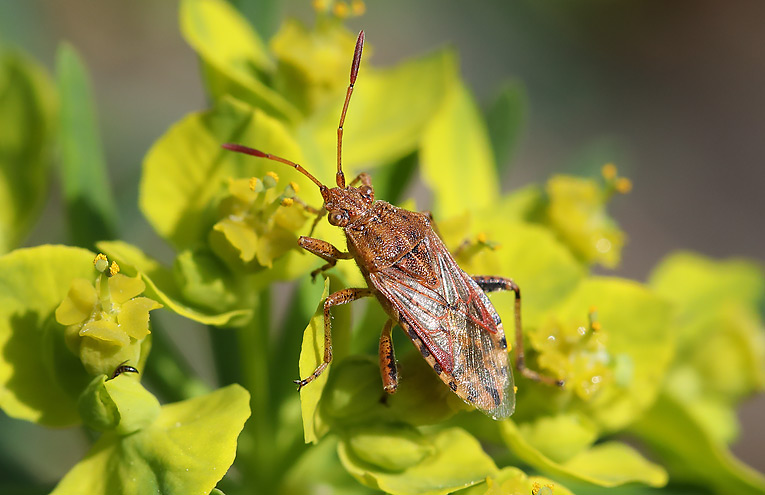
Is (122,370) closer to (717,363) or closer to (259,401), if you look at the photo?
(259,401)

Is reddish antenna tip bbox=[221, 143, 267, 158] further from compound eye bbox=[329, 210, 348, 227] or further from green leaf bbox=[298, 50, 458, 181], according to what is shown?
green leaf bbox=[298, 50, 458, 181]

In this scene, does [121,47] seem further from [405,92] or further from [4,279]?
[4,279]

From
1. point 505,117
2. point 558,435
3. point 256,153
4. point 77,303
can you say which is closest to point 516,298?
point 558,435

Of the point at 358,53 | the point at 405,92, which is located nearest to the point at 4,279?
the point at 358,53

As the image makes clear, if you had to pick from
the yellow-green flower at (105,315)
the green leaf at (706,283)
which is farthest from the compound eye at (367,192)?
the green leaf at (706,283)

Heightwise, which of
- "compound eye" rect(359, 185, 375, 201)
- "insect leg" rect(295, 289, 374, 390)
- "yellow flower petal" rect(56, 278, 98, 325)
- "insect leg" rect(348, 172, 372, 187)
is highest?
"insect leg" rect(348, 172, 372, 187)

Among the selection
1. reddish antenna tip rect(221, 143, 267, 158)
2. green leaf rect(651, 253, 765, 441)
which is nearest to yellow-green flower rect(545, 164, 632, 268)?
green leaf rect(651, 253, 765, 441)
